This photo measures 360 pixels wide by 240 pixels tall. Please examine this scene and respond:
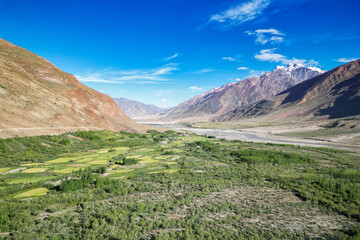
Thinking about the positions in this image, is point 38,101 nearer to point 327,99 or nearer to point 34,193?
point 34,193

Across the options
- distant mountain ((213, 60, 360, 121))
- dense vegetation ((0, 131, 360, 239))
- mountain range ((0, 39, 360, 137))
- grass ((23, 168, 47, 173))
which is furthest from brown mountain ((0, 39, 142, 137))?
distant mountain ((213, 60, 360, 121))

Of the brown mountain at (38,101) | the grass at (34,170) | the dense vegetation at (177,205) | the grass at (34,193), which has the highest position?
the brown mountain at (38,101)

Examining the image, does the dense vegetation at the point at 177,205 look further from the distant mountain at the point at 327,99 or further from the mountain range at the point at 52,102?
the distant mountain at the point at 327,99

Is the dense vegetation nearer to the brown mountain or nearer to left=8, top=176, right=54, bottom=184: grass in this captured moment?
left=8, top=176, right=54, bottom=184: grass

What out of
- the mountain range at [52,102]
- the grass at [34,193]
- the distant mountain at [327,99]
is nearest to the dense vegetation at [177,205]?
the grass at [34,193]

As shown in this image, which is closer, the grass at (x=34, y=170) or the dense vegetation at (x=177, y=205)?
the dense vegetation at (x=177, y=205)

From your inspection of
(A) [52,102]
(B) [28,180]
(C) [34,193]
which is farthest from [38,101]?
(C) [34,193]
